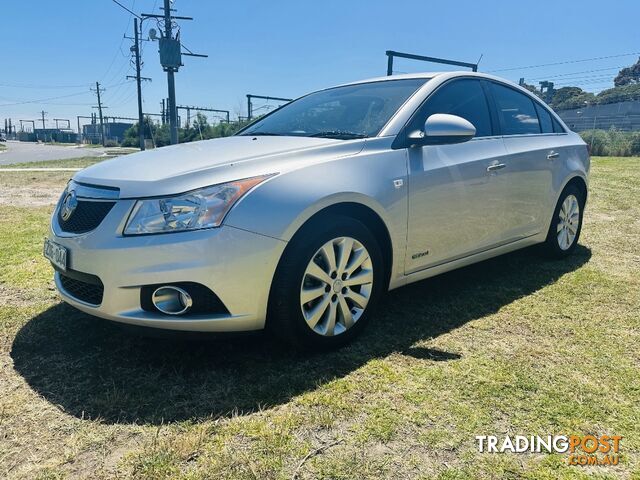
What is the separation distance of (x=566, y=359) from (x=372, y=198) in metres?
1.34

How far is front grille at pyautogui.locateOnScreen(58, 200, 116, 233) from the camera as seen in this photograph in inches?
93.2

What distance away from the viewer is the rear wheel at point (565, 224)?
14.3ft

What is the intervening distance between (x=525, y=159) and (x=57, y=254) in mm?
3274

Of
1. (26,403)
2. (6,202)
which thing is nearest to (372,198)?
(26,403)

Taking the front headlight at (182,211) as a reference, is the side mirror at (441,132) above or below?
above

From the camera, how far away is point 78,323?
2.98 meters

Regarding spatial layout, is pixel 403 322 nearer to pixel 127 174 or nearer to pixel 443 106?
pixel 443 106

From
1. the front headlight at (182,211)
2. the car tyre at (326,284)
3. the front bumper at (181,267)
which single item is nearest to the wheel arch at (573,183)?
the car tyre at (326,284)

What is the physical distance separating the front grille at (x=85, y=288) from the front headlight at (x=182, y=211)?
31cm

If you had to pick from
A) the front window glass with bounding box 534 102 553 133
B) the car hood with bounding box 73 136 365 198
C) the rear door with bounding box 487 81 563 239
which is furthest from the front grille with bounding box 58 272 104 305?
the front window glass with bounding box 534 102 553 133

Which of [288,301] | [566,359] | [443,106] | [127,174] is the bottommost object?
[566,359]

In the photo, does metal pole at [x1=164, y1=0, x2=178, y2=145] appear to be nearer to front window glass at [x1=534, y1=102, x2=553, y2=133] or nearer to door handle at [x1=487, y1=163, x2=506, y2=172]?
front window glass at [x1=534, y1=102, x2=553, y2=133]

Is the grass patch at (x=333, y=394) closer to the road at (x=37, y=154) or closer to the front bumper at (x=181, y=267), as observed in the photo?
the front bumper at (x=181, y=267)

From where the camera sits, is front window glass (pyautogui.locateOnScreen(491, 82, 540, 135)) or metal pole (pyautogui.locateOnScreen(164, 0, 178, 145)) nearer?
front window glass (pyautogui.locateOnScreen(491, 82, 540, 135))
